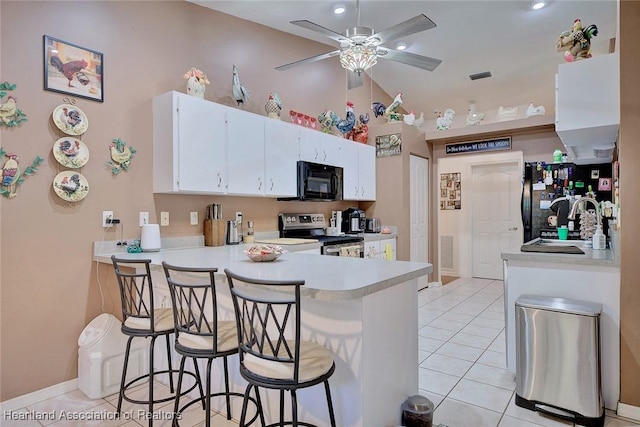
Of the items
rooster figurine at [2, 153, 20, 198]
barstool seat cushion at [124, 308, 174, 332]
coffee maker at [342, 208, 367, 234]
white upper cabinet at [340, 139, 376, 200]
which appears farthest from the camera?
coffee maker at [342, 208, 367, 234]

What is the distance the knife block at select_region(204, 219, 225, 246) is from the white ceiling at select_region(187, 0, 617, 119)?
6.78 feet

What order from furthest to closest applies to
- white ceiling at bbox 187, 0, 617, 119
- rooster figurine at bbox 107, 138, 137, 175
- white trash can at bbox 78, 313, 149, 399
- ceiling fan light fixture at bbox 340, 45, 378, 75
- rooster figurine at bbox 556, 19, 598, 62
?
1. white ceiling at bbox 187, 0, 617, 119
2. ceiling fan light fixture at bbox 340, 45, 378, 75
3. rooster figurine at bbox 107, 138, 137, 175
4. rooster figurine at bbox 556, 19, 598, 62
5. white trash can at bbox 78, 313, 149, 399

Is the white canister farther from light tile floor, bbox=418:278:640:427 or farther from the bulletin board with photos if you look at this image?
the bulletin board with photos

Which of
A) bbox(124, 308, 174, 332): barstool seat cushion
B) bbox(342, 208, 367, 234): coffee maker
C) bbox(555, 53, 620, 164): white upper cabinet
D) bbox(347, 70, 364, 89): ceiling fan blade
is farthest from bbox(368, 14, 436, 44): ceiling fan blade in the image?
bbox(342, 208, 367, 234): coffee maker

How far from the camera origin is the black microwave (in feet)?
13.2

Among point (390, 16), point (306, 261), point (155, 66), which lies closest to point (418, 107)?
point (390, 16)

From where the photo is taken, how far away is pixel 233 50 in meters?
3.73

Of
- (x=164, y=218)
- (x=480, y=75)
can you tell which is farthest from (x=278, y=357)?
(x=480, y=75)

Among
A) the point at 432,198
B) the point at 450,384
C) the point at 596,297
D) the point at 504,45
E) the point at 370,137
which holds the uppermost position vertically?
the point at 504,45

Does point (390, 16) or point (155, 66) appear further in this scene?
point (390, 16)

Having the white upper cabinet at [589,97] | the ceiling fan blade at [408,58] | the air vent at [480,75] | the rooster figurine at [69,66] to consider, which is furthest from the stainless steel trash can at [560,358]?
the air vent at [480,75]

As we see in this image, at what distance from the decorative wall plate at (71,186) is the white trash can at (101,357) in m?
0.89

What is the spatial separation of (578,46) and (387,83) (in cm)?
349

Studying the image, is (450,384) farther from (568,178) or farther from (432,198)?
(432,198)
